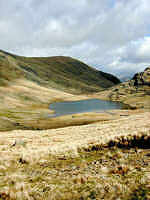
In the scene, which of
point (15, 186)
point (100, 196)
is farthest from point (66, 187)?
point (15, 186)

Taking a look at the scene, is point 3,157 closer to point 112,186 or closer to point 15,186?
point 15,186

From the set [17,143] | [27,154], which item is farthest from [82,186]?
[17,143]

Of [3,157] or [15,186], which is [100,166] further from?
[3,157]

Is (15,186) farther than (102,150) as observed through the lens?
No

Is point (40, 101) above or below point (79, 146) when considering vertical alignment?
above

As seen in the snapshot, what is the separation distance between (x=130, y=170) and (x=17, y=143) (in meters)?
16.2

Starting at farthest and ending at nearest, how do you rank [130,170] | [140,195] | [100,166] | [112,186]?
1. [100,166]
2. [130,170]
3. [112,186]
4. [140,195]

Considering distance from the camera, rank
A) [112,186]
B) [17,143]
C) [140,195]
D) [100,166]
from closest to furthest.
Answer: [140,195]
[112,186]
[100,166]
[17,143]

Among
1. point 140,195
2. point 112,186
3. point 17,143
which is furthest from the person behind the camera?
point 17,143

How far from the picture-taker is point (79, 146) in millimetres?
18516

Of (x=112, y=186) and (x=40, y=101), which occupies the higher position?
(x=40, y=101)

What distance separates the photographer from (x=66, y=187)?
454 inches

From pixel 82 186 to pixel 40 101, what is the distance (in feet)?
623

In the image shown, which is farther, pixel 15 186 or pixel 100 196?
pixel 15 186
